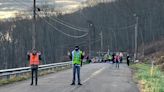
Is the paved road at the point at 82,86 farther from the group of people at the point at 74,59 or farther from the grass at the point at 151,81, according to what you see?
the group of people at the point at 74,59

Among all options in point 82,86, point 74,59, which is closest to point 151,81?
point 74,59

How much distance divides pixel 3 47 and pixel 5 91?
125 metres

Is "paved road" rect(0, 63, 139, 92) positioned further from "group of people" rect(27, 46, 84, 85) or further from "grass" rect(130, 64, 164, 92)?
"group of people" rect(27, 46, 84, 85)

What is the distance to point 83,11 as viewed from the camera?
162 m

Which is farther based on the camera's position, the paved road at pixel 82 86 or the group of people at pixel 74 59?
the group of people at pixel 74 59

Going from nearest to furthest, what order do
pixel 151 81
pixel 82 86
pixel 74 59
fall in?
pixel 82 86 → pixel 74 59 → pixel 151 81

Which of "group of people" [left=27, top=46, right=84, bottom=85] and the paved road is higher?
"group of people" [left=27, top=46, right=84, bottom=85]

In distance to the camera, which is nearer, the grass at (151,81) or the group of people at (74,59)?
the grass at (151,81)

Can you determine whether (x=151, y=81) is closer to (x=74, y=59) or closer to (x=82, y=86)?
(x=74, y=59)

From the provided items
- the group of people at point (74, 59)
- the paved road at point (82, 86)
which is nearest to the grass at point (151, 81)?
the paved road at point (82, 86)

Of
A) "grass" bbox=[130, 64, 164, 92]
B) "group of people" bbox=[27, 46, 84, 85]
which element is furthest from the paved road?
"group of people" bbox=[27, 46, 84, 85]

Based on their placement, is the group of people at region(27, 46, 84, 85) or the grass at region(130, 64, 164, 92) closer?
the grass at region(130, 64, 164, 92)

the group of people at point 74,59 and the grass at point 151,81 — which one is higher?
the group of people at point 74,59

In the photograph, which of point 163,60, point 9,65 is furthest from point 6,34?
point 163,60
